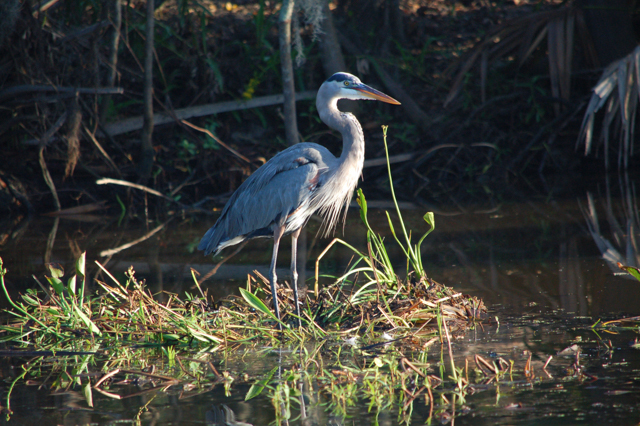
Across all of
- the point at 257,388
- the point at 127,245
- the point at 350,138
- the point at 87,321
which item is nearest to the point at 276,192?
the point at 350,138

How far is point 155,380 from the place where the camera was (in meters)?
3.29

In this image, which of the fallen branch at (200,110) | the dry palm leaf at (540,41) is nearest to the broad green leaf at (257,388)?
the dry palm leaf at (540,41)

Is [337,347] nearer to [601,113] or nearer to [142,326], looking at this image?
[142,326]

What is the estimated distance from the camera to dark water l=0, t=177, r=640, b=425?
2.82 metres

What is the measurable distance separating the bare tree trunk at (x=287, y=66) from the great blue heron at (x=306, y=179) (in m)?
2.99

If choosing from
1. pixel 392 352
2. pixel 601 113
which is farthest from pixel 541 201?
pixel 392 352

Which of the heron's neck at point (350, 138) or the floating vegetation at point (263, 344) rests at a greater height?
the heron's neck at point (350, 138)

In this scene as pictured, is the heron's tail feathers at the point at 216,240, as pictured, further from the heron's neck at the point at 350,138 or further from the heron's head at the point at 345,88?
the heron's head at the point at 345,88

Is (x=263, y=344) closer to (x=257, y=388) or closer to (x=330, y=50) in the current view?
(x=257, y=388)

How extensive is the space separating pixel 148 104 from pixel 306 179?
470 centimetres

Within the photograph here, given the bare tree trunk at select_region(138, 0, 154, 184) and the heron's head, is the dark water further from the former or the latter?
the heron's head

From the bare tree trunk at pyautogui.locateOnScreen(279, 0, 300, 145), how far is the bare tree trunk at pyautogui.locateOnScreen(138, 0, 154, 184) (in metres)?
1.75

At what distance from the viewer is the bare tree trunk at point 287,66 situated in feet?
24.8

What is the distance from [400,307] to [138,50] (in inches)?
308
